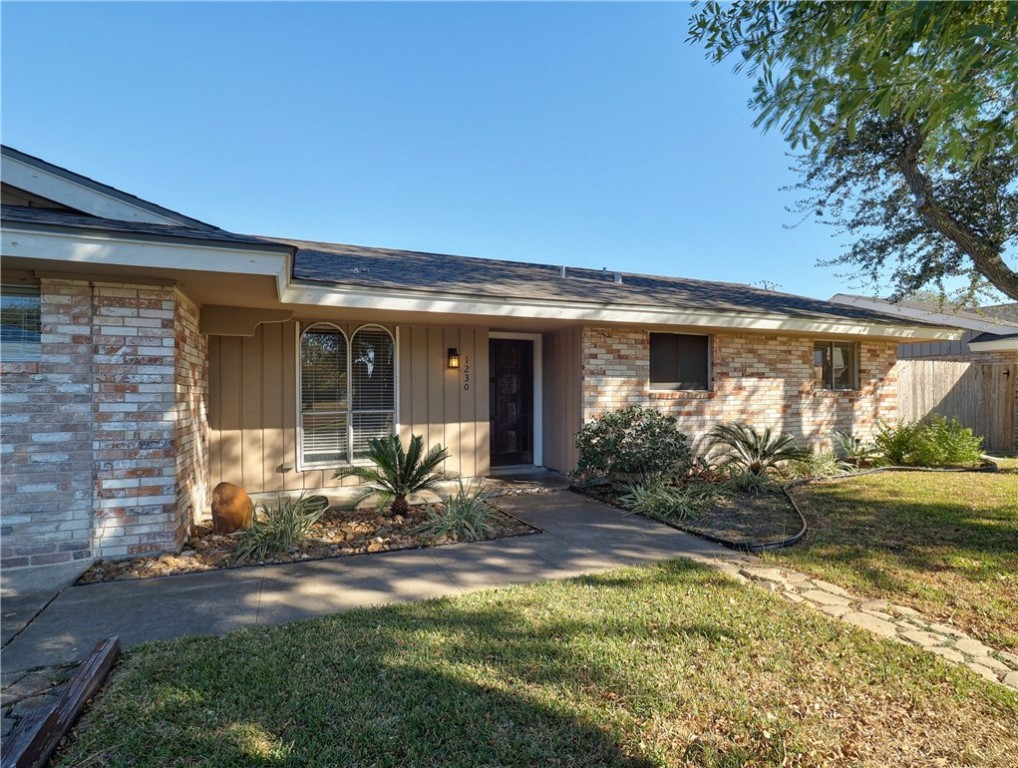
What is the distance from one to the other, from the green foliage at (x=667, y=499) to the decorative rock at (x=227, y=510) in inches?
171

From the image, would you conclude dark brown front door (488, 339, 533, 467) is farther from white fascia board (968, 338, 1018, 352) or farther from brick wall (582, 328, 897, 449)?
white fascia board (968, 338, 1018, 352)

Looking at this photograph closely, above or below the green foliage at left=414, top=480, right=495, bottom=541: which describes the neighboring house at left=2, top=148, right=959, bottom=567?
above

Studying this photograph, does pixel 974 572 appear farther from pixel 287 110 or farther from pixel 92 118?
pixel 92 118

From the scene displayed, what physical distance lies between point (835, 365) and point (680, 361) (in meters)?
3.79

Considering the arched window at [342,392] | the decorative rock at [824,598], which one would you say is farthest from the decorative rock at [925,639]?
the arched window at [342,392]

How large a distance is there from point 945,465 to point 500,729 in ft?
34.0

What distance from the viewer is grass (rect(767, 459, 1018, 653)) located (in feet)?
11.7

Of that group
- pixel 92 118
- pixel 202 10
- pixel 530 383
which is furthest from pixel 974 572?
pixel 92 118

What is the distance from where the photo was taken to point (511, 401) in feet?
30.0

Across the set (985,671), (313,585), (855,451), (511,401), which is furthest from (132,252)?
(855,451)

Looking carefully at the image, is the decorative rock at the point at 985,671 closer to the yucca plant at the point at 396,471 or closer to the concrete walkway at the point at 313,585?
the concrete walkway at the point at 313,585

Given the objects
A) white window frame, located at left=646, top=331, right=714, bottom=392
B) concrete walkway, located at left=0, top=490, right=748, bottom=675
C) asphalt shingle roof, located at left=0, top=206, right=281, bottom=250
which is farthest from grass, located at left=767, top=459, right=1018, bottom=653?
asphalt shingle roof, located at left=0, top=206, right=281, bottom=250

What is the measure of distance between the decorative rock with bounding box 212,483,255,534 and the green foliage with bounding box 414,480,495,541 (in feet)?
5.90

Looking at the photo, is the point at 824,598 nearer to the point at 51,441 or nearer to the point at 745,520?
the point at 745,520
